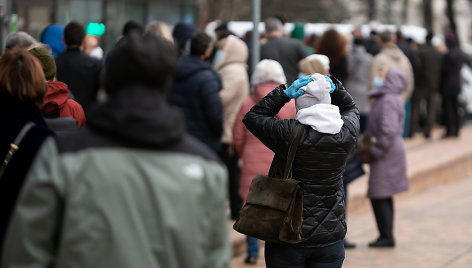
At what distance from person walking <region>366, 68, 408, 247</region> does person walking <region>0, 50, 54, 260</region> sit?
16.9ft

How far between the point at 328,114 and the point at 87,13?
11.0m

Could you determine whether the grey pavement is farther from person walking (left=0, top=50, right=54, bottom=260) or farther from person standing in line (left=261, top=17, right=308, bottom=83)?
person walking (left=0, top=50, right=54, bottom=260)

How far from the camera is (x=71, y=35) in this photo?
26.2 ft

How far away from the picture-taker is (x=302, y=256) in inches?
205

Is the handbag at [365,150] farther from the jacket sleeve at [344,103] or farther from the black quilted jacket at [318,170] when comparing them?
the black quilted jacket at [318,170]

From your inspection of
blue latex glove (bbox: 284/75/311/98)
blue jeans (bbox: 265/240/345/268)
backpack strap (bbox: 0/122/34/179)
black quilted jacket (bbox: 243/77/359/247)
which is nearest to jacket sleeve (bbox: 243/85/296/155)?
black quilted jacket (bbox: 243/77/359/247)

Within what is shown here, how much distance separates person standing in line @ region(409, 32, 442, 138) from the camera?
57.3 feet

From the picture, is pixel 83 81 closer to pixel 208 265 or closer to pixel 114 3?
pixel 208 265

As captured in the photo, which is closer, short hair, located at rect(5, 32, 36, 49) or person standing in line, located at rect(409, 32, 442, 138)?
short hair, located at rect(5, 32, 36, 49)

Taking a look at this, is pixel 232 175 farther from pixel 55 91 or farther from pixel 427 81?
pixel 427 81

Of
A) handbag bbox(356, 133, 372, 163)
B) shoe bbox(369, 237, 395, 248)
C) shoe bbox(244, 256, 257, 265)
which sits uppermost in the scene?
handbag bbox(356, 133, 372, 163)

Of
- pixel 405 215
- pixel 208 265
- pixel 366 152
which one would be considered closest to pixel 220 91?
pixel 366 152

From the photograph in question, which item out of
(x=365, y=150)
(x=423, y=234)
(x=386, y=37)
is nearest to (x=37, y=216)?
(x=365, y=150)

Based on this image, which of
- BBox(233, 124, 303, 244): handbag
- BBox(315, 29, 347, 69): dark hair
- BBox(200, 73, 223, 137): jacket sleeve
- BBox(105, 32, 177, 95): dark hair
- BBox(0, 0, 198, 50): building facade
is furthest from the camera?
BBox(0, 0, 198, 50): building facade
